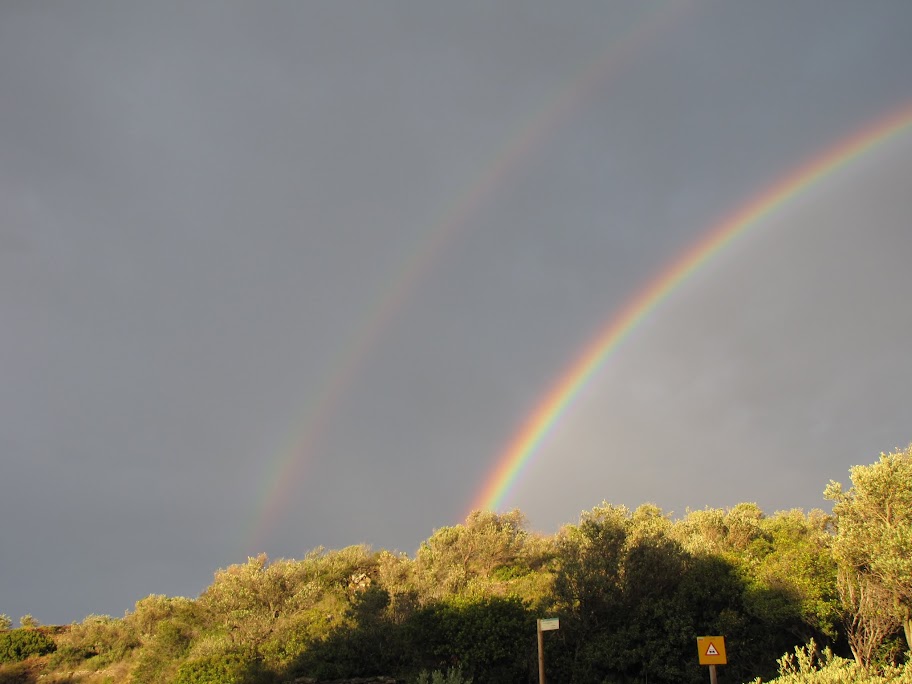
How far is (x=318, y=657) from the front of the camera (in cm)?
2930

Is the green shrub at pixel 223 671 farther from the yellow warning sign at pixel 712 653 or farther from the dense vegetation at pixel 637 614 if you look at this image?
the yellow warning sign at pixel 712 653

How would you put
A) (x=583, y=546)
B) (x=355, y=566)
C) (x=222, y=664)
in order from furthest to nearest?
(x=355, y=566)
(x=583, y=546)
(x=222, y=664)

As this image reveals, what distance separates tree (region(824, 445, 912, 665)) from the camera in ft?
71.0

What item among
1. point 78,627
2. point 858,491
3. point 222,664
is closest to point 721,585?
point 858,491

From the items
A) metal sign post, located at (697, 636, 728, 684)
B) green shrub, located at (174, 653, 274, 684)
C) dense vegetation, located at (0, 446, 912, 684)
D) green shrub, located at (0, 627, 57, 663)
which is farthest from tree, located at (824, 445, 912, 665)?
green shrub, located at (0, 627, 57, 663)

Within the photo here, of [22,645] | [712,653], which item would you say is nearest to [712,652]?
[712,653]

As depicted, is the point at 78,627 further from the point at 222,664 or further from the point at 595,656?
the point at 595,656

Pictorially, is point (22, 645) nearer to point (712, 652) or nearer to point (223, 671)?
point (223, 671)

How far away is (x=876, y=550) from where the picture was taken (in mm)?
22141

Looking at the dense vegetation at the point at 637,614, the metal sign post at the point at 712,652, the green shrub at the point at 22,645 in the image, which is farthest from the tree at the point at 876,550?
the green shrub at the point at 22,645

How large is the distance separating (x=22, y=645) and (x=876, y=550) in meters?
62.7

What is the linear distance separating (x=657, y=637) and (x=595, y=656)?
2.79 metres

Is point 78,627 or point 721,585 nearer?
point 721,585

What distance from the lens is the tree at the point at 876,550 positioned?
21641mm
